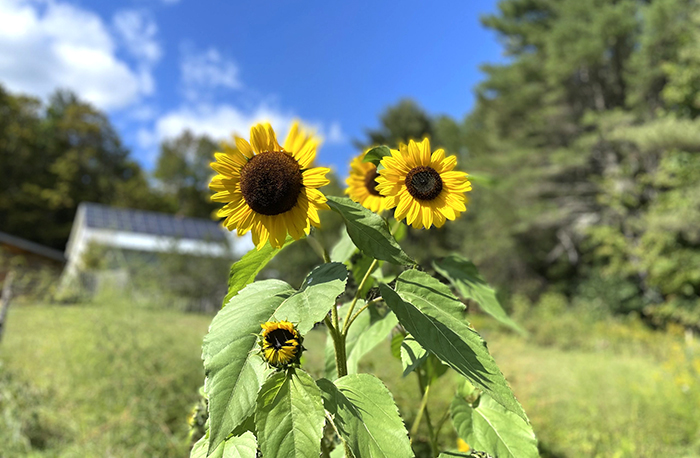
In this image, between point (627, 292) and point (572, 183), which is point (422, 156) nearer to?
point (627, 292)

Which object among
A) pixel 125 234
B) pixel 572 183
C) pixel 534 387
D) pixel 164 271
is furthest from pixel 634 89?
pixel 125 234

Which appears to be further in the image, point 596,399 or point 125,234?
point 125,234

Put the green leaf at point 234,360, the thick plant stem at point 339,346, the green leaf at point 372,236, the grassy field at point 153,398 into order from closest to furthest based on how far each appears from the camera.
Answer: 1. the green leaf at point 234,360
2. the green leaf at point 372,236
3. the thick plant stem at point 339,346
4. the grassy field at point 153,398

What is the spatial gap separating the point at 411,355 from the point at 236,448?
1.04ft

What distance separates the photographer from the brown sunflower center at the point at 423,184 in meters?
0.79

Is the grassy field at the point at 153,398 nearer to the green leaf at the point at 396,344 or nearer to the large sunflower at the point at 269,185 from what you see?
the green leaf at the point at 396,344

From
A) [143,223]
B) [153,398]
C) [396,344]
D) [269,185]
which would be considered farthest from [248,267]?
[143,223]

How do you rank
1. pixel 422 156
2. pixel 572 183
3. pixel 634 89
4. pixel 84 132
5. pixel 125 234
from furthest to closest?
pixel 84 132 → pixel 125 234 → pixel 572 183 → pixel 634 89 → pixel 422 156

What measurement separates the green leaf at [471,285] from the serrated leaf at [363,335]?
16 centimetres

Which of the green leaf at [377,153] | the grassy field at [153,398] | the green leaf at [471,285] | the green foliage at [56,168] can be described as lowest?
the grassy field at [153,398]

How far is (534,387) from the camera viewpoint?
4.51 meters

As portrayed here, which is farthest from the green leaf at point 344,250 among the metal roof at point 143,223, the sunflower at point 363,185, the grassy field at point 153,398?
the metal roof at point 143,223

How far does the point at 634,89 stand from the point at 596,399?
12.8 metres

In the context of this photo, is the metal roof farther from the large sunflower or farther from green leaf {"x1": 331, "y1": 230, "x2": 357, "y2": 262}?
the large sunflower
